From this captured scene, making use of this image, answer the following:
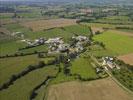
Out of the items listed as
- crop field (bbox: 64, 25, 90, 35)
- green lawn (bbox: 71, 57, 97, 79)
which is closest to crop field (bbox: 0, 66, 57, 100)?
green lawn (bbox: 71, 57, 97, 79)

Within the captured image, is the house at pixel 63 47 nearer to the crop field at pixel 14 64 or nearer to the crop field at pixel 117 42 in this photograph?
the crop field at pixel 14 64

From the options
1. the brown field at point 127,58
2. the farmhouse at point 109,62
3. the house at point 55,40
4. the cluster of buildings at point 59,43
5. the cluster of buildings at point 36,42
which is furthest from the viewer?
the house at point 55,40

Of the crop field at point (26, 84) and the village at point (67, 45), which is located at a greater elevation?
the village at point (67, 45)

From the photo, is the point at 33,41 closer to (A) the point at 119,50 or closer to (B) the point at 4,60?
(B) the point at 4,60

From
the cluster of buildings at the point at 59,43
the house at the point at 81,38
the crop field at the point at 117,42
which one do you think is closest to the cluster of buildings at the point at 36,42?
the cluster of buildings at the point at 59,43

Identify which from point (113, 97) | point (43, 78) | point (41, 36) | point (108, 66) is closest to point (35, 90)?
point (43, 78)

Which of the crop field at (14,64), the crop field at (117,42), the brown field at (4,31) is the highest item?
the crop field at (117,42)
